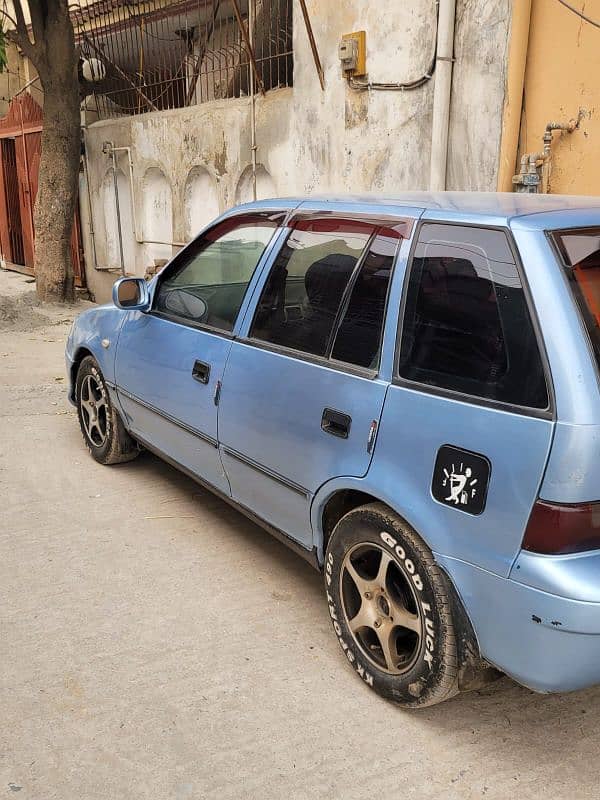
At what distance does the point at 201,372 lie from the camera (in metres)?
3.51

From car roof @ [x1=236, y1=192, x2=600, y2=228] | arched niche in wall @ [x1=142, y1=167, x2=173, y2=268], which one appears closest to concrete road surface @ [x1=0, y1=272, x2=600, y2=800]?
car roof @ [x1=236, y1=192, x2=600, y2=228]

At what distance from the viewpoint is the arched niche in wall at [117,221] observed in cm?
1124

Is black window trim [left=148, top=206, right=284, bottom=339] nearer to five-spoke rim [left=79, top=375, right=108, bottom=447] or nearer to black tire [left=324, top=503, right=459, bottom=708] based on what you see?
five-spoke rim [left=79, top=375, right=108, bottom=447]

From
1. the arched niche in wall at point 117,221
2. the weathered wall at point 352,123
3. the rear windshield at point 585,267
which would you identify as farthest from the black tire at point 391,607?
the arched niche in wall at point 117,221

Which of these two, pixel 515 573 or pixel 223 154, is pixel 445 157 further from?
pixel 515 573

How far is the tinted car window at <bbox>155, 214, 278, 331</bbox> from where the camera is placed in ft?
11.3

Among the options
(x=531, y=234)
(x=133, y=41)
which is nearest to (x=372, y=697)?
(x=531, y=234)

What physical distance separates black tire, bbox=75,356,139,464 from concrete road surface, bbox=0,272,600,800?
0.68 metres

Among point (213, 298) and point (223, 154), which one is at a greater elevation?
point (223, 154)

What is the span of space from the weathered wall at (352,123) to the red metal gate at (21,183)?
11.9 feet

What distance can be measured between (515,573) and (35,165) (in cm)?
1336

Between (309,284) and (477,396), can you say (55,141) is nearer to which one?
(309,284)

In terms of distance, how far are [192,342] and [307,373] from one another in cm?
97

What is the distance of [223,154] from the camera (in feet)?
29.7
